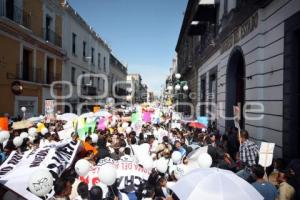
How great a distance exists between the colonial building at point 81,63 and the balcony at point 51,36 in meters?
1.72

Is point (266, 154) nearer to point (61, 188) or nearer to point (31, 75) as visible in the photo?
point (61, 188)

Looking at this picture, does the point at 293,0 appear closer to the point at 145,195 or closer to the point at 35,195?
the point at 145,195

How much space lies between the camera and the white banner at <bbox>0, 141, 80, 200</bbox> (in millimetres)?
4645

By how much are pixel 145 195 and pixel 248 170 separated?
7.69 feet

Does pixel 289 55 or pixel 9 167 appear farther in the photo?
pixel 289 55

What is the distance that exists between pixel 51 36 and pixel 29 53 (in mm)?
3536

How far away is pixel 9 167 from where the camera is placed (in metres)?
5.43

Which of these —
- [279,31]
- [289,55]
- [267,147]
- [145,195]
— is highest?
[279,31]

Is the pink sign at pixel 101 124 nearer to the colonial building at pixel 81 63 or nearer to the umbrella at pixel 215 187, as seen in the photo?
the umbrella at pixel 215 187

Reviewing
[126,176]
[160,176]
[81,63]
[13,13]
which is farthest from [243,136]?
[81,63]

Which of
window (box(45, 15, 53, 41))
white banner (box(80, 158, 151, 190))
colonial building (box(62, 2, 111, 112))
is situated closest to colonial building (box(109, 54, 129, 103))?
colonial building (box(62, 2, 111, 112))

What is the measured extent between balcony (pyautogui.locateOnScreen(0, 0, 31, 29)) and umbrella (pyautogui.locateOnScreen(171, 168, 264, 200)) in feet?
49.3

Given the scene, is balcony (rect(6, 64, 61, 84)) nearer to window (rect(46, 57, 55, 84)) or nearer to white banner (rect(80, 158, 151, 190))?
window (rect(46, 57, 55, 84))

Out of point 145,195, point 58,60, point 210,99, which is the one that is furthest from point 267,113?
point 58,60
